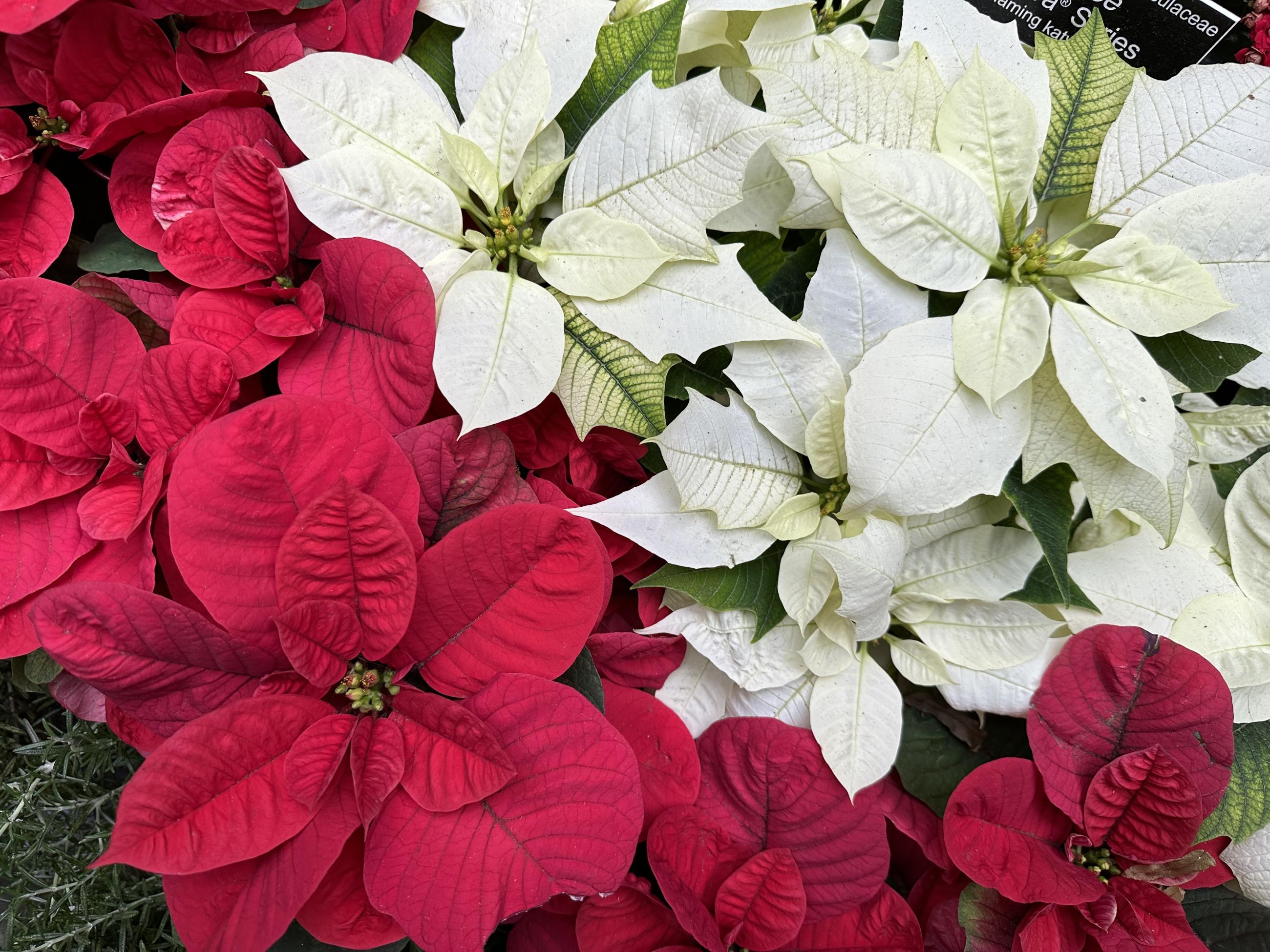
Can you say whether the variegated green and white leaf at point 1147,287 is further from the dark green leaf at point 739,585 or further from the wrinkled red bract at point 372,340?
the wrinkled red bract at point 372,340

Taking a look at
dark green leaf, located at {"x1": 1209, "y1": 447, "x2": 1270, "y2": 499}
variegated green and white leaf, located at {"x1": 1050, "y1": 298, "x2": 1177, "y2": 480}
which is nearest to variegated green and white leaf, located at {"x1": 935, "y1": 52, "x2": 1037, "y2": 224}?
variegated green and white leaf, located at {"x1": 1050, "y1": 298, "x2": 1177, "y2": 480}

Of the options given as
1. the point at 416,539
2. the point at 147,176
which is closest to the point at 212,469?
the point at 416,539

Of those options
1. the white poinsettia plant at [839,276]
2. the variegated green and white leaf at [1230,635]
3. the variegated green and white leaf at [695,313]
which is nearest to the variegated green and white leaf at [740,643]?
the white poinsettia plant at [839,276]

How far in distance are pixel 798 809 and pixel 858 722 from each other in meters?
0.08

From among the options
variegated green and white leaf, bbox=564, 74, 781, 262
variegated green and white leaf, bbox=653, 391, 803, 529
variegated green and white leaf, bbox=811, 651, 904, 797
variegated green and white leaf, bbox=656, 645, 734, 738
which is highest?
variegated green and white leaf, bbox=564, 74, 781, 262

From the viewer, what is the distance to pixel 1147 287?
1.88ft

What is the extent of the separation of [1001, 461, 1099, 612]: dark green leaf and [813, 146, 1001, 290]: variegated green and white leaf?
161mm

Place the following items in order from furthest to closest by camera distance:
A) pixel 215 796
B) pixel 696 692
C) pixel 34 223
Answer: pixel 696 692 < pixel 34 223 < pixel 215 796

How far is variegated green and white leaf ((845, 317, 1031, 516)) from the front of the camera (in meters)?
0.56

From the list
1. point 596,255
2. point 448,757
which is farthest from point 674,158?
point 448,757

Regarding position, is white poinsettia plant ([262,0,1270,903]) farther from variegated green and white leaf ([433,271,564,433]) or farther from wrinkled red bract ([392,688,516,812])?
wrinkled red bract ([392,688,516,812])

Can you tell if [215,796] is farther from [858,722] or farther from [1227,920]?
[1227,920]

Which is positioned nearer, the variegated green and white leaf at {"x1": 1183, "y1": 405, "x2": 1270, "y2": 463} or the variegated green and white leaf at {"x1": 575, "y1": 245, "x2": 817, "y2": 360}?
the variegated green and white leaf at {"x1": 575, "y1": 245, "x2": 817, "y2": 360}

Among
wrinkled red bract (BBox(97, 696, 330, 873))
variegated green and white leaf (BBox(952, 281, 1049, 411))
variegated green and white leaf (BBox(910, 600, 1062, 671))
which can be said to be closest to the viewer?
wrinkled red bract (BBox(97, 696, 330, 873))
